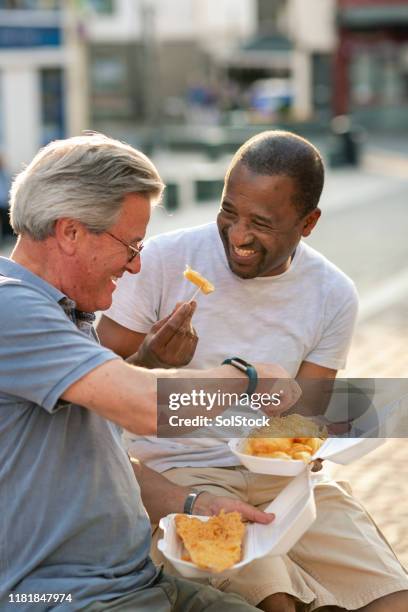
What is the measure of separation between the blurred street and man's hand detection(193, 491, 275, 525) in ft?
4.89

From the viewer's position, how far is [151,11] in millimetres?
30359

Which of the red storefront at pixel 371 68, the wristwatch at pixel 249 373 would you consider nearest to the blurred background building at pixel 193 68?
the red storefront at pixel 371 68

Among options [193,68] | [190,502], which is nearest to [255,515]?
[190,502]

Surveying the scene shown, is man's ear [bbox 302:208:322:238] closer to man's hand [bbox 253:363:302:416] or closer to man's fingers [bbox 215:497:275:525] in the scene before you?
man's hand [bbox 253:363:302:416]

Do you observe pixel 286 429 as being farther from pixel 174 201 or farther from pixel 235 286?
pixel 174 201

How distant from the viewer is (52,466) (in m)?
2.66

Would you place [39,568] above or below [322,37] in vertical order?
above

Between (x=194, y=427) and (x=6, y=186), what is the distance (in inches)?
522

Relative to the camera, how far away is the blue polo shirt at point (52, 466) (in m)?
2.57

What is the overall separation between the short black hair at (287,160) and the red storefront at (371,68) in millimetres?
40161

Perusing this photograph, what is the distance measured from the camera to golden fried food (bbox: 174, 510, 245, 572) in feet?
8.93

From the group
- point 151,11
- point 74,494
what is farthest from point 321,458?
point 151,11

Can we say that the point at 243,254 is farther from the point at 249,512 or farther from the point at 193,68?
the point at 193,68

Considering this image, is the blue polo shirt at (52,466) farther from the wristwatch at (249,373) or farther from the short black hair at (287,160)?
the short black hair at (287,160)
